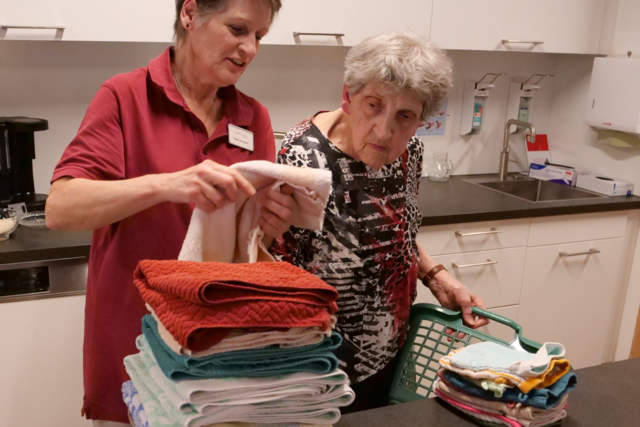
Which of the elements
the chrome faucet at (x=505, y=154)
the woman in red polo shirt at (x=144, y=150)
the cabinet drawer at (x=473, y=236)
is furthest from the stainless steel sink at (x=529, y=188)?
the woman in red polo shirt at (x=144, y=150)

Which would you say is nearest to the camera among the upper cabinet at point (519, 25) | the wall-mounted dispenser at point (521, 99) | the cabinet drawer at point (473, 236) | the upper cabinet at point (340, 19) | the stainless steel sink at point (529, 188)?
the upper cabinet at point (340, 19)

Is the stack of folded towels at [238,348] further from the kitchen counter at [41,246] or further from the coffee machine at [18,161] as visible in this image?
the coffee machine at [18,161]

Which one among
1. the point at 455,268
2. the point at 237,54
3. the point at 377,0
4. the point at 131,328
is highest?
the point at 377,0

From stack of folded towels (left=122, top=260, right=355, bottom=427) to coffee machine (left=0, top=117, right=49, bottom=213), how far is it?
1.33m

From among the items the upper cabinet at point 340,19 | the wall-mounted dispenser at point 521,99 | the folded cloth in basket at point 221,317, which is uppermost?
the upper cabinet at point 340,19

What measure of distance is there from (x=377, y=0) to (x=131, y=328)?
1.56 metres

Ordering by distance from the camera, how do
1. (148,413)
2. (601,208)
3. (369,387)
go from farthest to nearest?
1. (601,208)
2. (369,387)
3. (148,413)

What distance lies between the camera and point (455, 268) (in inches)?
93.3

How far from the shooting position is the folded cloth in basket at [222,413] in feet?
2.44

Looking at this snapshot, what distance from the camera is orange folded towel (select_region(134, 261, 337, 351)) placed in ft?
2.34

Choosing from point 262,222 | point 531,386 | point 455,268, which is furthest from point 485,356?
point 455,268

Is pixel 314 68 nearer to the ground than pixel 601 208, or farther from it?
farther from it

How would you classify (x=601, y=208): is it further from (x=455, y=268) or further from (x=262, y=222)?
(x=262, y=222)

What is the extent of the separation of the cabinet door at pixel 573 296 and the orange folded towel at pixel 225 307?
6.42 ft
